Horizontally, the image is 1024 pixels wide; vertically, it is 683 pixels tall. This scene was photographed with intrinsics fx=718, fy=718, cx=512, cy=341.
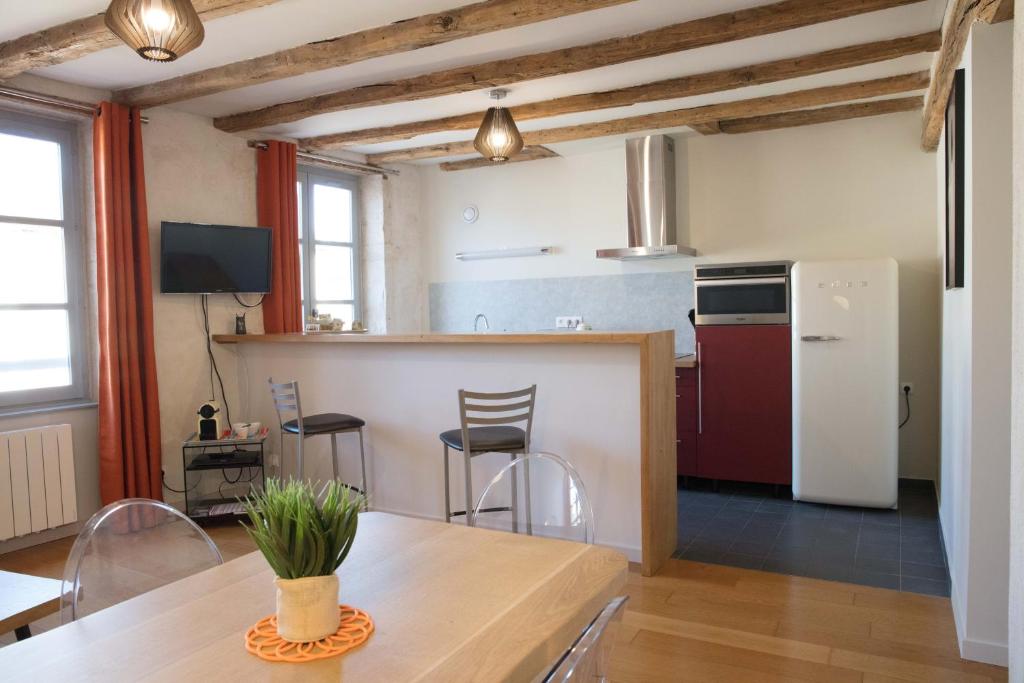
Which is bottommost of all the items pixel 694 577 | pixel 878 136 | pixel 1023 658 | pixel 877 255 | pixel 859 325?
pixel 694 577

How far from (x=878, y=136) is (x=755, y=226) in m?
0.96

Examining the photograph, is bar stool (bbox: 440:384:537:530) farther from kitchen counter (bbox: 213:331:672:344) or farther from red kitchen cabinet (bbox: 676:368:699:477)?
red kitchen cabinet (bbox: 676:368:699:477)

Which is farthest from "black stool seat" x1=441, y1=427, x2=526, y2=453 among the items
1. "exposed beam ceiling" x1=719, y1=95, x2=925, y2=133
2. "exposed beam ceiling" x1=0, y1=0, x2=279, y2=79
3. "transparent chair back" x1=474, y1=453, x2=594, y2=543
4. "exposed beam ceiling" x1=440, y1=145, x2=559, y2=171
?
"exposed beam ceiling" x1=719, y1=95, x2=925, y2=133

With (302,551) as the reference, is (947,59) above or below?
above

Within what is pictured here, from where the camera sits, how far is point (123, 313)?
4074 mm

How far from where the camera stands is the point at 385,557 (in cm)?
163

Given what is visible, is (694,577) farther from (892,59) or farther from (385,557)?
(892,59)

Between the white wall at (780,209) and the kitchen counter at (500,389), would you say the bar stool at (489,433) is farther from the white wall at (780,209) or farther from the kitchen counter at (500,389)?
the white wall at (780,209)

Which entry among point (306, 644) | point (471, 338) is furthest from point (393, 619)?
point (471, 338)

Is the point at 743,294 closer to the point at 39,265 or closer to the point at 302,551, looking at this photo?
the point at 302,551

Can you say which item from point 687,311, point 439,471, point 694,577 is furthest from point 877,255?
point 439,471

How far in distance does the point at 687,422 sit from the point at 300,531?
4058 mm

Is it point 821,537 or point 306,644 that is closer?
point 306,644

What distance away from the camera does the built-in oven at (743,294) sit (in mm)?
4586
